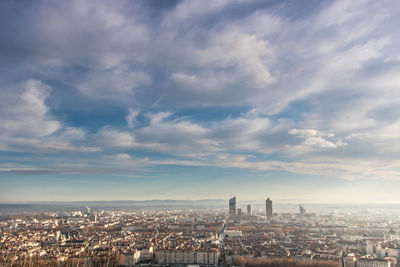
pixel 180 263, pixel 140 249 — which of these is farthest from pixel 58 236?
pixel 180 263

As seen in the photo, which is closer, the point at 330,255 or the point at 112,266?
the point at 112,266

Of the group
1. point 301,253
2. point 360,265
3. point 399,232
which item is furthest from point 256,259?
point 399,232

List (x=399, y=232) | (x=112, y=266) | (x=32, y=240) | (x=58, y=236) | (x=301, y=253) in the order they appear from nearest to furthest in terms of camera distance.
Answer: (x=112, y=266)
(x=301, y=253)
(x=32, y=240)
(x=58, y=236)
(x=399, y=232)

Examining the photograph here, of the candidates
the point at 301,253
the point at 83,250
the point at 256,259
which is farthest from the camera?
the point at 83,250

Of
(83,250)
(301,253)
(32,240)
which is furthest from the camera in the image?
(32,240)

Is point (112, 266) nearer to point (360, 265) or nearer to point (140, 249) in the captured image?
point (140, 249)

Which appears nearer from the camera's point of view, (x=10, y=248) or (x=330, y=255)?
(x=330, y=255)

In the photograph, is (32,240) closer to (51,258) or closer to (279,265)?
(51,258)

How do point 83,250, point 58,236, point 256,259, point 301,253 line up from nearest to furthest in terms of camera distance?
1. point 256,259
2. point 301,253
3. point 83,250
4. point 58,236
